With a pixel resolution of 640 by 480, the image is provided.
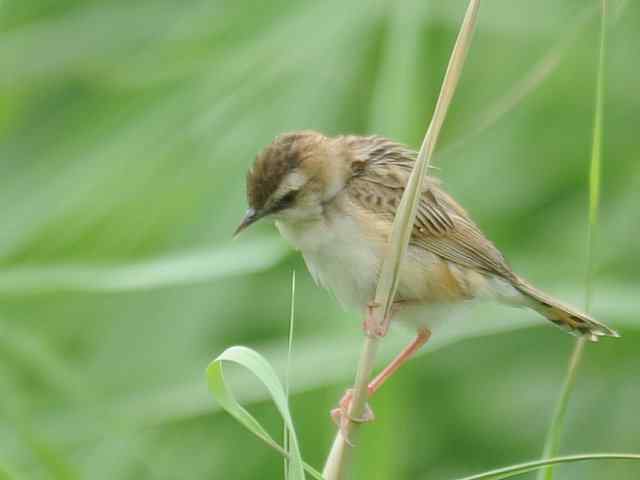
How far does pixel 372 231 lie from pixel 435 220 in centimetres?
25

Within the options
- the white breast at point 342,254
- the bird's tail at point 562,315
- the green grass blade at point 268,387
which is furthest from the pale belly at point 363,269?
the green grass blade at point 268,387

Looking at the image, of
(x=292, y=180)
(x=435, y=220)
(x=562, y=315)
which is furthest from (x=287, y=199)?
(x=562, y=315)

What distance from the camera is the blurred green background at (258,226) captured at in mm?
3885

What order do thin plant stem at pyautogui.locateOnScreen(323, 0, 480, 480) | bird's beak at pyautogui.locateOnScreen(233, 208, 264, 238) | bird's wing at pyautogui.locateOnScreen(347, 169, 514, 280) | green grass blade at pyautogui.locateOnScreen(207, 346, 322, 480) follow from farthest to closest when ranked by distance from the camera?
bird's wing at pyautogui.locateOnScreen(347, 169, 514, 280)
bird's beak at pyautogui.locateOnScreen(233, 208, 264, 238)
thin plant stem at pyautogui.locateOnScreen(323, 0, 480, 480)
green grass blade at pyautogui.locateOnScreen(207, 346, 322, 480)

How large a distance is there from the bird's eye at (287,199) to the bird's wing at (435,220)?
0.70 ft

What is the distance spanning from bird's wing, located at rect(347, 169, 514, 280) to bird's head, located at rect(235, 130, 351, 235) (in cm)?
9

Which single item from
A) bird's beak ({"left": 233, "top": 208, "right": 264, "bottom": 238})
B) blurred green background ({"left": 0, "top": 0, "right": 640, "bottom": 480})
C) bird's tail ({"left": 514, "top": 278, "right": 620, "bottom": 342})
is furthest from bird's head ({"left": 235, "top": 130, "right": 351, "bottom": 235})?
bird's tail ({"left": 514, "top": 278, "right": 620, "bottom": 342})

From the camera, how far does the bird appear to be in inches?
130

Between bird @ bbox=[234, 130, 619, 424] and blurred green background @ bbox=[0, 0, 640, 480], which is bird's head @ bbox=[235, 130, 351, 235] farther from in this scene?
blurred green background @ bbox=[0, 0, 640, 480]

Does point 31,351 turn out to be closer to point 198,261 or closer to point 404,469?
point 198,261

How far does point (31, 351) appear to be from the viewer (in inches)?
142

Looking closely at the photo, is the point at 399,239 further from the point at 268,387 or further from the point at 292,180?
the point at 292,180

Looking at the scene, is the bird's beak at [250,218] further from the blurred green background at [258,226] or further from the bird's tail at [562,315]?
the bird's tail at [562,315]

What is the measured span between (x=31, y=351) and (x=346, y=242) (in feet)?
3.23
